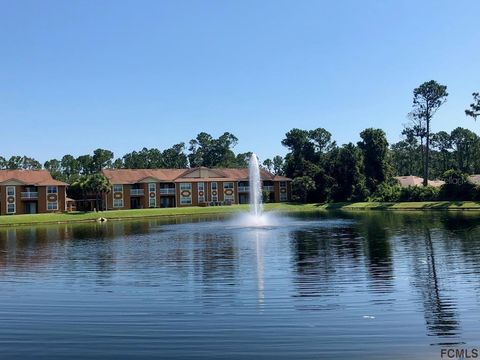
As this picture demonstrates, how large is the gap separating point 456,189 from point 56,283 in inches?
3147

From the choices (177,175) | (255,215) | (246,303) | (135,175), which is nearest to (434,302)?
(246,303)

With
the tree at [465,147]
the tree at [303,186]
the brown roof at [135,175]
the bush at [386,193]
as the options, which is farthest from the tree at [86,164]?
the tree at [465,147]

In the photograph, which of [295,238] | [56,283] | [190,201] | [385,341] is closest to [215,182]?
[190,201]

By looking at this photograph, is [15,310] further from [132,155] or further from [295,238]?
[132,155]

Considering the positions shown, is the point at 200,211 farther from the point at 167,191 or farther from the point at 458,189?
the point at 458,189

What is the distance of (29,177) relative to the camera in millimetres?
98812

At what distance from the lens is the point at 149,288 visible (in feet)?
63.5

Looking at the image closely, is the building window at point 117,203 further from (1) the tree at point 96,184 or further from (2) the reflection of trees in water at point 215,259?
(2) the reflection of trees in water at point 215,259

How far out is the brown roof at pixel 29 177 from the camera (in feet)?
315

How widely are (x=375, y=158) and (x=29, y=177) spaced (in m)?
68.3

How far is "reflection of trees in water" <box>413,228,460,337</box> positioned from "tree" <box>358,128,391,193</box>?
8731 cm

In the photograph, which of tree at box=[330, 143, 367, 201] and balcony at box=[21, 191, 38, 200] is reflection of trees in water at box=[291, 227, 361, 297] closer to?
tree at box=[330, 143, 367, 201]

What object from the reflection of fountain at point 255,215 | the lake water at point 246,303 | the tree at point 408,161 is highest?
the tree at point 408,161

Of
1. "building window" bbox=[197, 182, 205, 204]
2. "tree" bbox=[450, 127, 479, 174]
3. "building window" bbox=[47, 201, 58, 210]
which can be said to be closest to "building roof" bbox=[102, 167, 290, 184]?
"building window" bbox=[197, 182, 205, 204]
